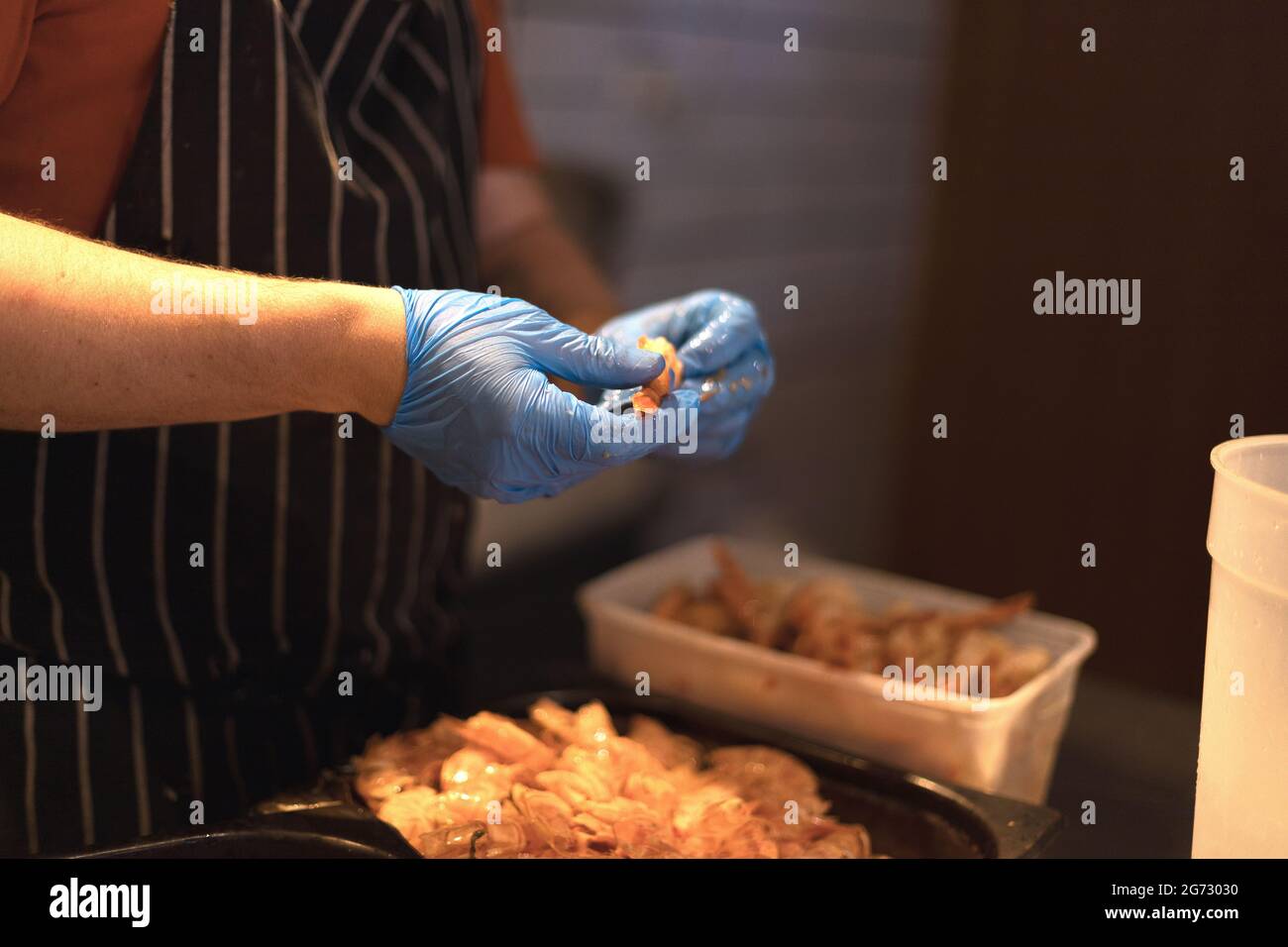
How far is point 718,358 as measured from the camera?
4.13 feet

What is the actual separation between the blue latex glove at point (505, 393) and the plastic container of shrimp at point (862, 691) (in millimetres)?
364

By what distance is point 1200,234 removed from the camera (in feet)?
6.90

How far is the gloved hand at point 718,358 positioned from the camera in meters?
1.25

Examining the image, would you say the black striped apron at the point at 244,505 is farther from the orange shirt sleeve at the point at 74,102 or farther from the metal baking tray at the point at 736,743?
the metal baking tray at the point at 736,743

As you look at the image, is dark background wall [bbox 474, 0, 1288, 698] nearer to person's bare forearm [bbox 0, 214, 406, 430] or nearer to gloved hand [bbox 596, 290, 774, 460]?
gloved hand [bbox 596, 290, 774, 460]

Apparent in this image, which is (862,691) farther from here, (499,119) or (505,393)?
(499,119)

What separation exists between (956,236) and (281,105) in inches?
65.5

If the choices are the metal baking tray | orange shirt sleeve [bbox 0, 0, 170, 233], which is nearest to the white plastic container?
the metal baking tray

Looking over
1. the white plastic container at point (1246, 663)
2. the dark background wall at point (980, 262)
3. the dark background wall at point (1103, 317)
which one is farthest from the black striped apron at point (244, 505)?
the dark background wall at point (1103, 317)
